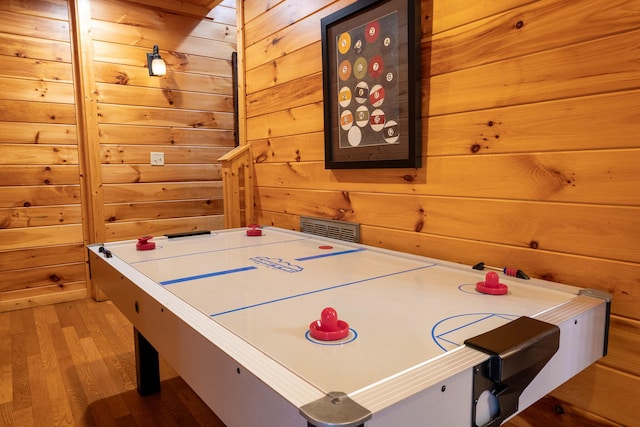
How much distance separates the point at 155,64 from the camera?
10.9ft

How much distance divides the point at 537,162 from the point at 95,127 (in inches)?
124

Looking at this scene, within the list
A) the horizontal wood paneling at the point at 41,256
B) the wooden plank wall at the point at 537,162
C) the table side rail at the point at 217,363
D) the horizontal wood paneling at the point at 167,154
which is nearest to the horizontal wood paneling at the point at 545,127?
the wooden plank wall at the point at 537,162

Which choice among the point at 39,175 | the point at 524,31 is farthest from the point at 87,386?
the point at 524,31

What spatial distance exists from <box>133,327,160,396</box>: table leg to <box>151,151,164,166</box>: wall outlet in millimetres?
1893

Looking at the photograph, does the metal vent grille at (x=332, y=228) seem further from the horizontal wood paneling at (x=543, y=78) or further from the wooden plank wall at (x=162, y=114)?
the wooden plank wall at (x=162, y=114)

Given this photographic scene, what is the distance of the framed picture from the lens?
169 cm

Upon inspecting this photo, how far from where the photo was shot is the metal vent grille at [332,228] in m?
2.08

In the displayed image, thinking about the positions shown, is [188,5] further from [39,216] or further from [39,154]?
[39,216]

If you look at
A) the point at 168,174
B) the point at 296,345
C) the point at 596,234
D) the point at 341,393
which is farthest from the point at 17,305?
the point at 596,234

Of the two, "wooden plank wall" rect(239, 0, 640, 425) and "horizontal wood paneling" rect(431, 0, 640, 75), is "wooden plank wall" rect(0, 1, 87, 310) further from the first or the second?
"horizontal wood paneling" rect(431, 0, 640, 75)

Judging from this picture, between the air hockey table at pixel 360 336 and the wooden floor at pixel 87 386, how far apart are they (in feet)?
Answer: 1.76

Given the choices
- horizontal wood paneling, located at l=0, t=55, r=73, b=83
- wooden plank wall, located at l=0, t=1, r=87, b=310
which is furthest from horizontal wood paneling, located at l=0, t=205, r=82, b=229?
horizontal wood paneling, located at l=0, t=55, r=73, b=83

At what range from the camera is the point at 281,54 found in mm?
2562

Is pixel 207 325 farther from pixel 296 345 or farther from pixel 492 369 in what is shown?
pixel 492 369
